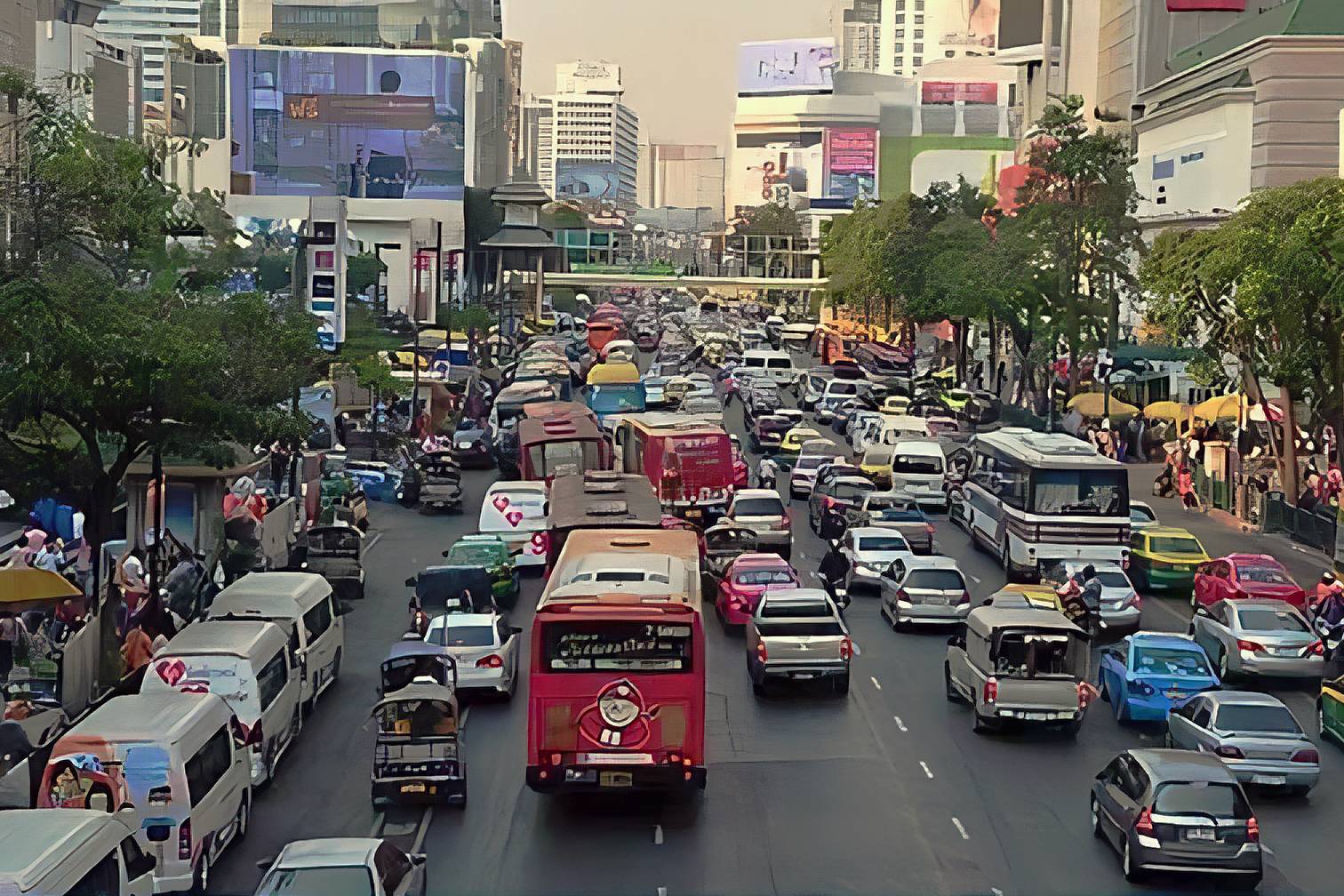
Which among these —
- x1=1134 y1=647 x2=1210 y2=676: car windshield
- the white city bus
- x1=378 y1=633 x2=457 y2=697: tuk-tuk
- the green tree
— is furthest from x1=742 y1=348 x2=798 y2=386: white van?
x1=378 y1=633 x2=457 y2=697: tuk-tuk

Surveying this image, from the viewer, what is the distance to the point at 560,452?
45.3 meters

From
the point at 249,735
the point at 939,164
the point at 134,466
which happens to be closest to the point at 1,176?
the point at 134,466

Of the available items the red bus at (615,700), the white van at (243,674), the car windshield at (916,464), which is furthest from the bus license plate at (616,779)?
the car windshield at (916,464)

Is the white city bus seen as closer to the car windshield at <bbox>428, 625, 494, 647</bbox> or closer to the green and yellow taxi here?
the green and yellow taxi

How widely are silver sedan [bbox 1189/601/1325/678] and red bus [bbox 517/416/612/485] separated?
19.1 metres

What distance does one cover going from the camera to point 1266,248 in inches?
1752

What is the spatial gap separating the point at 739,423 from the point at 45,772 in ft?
188

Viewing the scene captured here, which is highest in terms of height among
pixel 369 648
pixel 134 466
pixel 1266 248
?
pixel 1266 248

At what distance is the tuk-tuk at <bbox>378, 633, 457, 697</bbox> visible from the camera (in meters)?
23.9

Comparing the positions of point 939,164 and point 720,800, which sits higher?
point 939,164

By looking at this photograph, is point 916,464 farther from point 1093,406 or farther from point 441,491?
point 1093,406

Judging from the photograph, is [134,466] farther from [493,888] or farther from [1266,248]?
[1266,248]

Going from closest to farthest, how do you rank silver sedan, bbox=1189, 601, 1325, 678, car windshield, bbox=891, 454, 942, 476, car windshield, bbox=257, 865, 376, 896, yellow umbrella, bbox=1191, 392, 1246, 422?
car windshield, bbox=257, 865, 376, 896 < silver sedan, bbox=1189, 601, 1325, 678 < car windshield, bbox=891, 454, 942, 476 < yellow umbrella, bbox=1191, 392, 1246, 422

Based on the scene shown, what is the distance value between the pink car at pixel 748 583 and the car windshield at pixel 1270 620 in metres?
7.21
